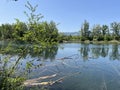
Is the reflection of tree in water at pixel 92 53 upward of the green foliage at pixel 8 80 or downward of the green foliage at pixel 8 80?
downward

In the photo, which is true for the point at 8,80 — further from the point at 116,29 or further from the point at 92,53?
the point at 116,29

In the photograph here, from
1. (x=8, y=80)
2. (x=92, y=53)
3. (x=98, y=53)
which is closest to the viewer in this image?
(x=8, y=80)

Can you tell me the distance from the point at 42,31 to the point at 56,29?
0.78 meters

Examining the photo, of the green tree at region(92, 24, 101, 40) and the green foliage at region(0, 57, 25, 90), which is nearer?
the green foliage at region(0, 57, 25, 90)

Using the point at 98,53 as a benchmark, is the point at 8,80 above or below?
above

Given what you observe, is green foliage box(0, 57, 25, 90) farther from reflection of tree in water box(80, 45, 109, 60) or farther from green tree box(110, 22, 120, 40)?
green tree box(110, 22, 120, 40)

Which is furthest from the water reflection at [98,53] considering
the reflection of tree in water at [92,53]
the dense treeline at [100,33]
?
the dense treeline at [100,33]

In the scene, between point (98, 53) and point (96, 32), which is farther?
point (96, 32)

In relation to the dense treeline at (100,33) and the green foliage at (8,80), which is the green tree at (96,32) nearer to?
the dense treeline at (100,33)

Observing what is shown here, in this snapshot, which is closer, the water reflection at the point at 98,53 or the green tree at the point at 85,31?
the water reflection at the point at 98,53

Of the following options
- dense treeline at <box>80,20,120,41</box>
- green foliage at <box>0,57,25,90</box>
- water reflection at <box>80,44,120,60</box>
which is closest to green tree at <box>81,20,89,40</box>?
dense treeline at <box>80,20,120,41</box>

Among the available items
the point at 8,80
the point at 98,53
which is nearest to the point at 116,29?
the point at 98,53

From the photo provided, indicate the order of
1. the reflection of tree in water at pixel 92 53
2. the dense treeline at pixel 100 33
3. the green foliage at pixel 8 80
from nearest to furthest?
1. the green foliage at pixel 8 80
2. the reflection of tree in water at pixel 92 53
3. the dense treeline at pixel 100 33

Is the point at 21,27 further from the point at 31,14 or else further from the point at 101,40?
the point at 101,40
